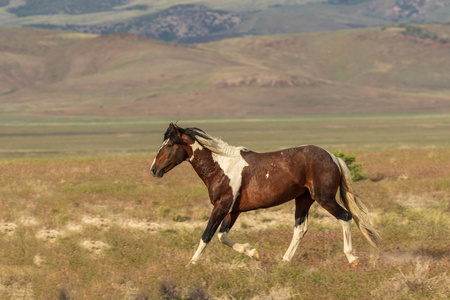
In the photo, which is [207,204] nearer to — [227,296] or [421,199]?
[421,199]

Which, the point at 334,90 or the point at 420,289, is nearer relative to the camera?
the point at 420,289

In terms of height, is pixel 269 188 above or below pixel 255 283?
above

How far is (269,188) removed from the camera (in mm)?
10352

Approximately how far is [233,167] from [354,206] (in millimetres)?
2146

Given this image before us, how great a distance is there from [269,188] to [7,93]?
186783 millimetres

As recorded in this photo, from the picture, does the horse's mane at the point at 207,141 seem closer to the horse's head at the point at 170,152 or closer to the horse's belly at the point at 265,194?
the horse's head at the point at 170,152

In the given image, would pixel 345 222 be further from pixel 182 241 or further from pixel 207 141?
pixel 182 241

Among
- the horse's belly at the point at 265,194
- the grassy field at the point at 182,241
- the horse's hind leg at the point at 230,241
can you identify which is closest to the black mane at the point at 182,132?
the horse's belly at the point at 265,194

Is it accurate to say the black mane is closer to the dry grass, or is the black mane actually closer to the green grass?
the dry grass

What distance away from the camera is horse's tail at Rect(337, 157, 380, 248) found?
35.2ft

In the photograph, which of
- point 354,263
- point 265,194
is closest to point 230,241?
point 265,194

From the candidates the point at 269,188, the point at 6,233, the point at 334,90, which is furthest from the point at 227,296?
the point at 334,90

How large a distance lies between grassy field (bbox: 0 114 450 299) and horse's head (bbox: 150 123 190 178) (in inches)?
60.4

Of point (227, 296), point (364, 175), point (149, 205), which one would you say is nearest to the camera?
point (227, 296)
